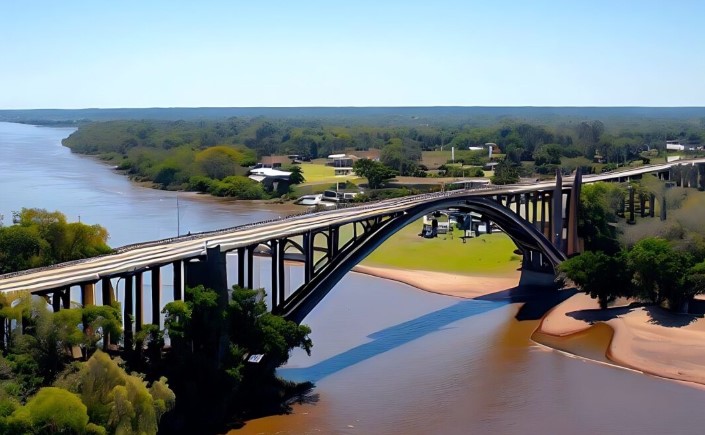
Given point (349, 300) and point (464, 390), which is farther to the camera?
point (349, 300)

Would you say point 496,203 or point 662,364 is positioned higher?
point 496,203

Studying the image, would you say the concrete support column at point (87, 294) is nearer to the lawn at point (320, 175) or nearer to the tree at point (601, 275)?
the tree at point (601, 275)

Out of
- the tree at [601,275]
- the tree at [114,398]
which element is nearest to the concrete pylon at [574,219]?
the tree at [601,275]

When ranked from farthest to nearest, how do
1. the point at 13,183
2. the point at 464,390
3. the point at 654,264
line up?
the point at 13,183 → the point at 654,264 → the point at 464,390

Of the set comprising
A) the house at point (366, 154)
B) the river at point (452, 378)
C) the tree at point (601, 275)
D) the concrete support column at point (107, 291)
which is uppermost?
the house at point (366, 154)

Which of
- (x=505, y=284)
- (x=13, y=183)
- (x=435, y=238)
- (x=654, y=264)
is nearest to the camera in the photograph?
(x=654, y=264)

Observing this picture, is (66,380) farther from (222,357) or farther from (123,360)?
(222,357)

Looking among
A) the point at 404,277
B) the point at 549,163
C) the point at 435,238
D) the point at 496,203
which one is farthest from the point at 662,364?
the point at 549,163

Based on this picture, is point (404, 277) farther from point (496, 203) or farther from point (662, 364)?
point (662, 364)
